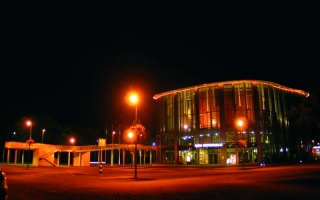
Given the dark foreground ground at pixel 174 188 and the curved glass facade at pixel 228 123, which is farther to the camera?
the curved glass facade at pixel 228 123

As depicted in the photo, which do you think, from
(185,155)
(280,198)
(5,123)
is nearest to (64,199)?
(280,198)

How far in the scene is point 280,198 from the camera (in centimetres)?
1216

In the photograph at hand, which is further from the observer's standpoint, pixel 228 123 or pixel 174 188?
pixel 228 123

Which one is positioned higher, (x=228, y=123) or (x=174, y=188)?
(x=228, y=123)

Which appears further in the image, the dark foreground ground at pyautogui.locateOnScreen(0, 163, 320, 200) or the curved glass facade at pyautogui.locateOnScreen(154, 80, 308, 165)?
the curved glass facade at pyautogui.locateOnScreen(154, 80, 308, 165)

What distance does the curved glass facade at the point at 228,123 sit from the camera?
61.1 m

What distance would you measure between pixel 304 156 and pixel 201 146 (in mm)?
29028

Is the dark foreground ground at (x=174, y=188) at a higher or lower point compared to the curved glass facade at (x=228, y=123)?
lower

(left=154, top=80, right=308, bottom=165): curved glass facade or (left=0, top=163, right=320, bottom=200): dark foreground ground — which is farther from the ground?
(left=154, top=80, right=308, bottom=165): curved glass facade

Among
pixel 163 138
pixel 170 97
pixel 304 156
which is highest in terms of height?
pixel 170 97

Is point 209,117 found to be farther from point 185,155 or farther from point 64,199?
point 64,199

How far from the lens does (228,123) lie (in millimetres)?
62281

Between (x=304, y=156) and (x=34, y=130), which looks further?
(x=34, y=130)

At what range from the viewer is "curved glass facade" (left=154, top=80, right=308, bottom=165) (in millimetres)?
61062
